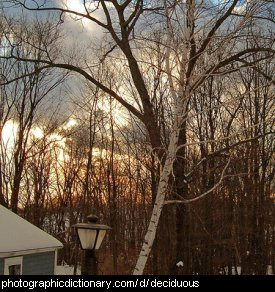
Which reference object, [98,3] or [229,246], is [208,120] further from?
[98,3]

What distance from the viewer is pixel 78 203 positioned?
92.5 feet

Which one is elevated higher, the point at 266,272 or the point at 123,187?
the point at 123,187

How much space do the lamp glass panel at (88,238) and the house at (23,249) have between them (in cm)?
513

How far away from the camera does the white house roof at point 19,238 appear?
11344 mm

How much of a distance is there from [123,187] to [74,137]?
178 inches

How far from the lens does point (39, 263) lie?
12867 mm
